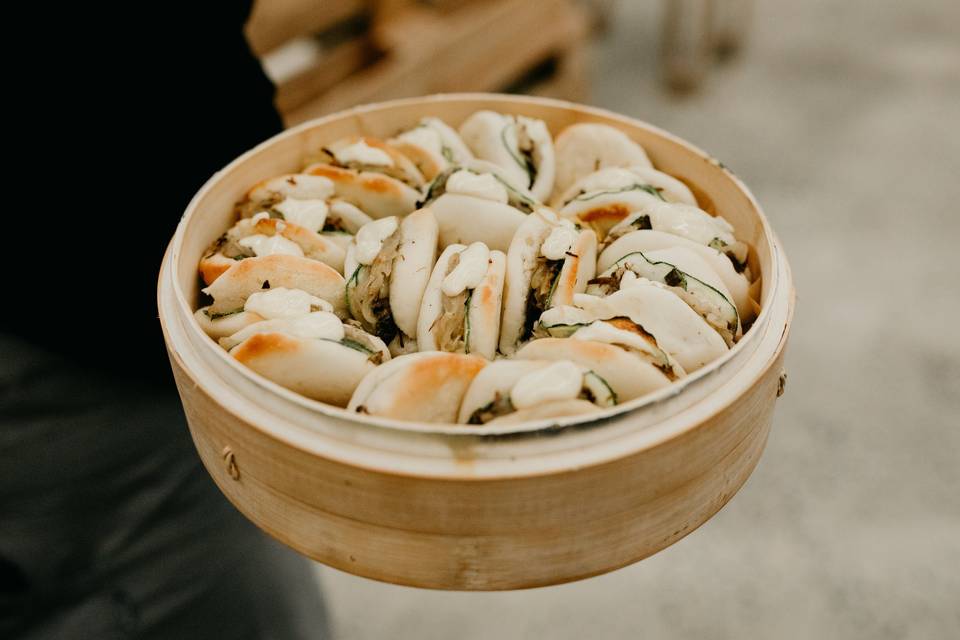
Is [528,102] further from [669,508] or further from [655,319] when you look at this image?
[669,508]

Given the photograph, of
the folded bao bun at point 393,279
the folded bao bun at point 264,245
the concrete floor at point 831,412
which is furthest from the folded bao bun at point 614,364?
the concrete floor at point 831,412

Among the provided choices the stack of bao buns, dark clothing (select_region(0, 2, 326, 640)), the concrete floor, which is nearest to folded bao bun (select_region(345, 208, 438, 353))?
the stack of bao buns

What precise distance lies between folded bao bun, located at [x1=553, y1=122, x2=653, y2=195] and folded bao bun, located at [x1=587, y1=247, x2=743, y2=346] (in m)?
0.17

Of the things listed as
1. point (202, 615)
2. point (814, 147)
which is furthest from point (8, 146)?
point (814, 147)

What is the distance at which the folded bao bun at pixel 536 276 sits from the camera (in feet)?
2.05

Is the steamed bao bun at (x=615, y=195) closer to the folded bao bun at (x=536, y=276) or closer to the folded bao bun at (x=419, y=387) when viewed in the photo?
the folded bao bun at (x=536, y=276)

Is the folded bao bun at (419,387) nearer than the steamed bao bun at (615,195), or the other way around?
the folded bao bun at (419,387)

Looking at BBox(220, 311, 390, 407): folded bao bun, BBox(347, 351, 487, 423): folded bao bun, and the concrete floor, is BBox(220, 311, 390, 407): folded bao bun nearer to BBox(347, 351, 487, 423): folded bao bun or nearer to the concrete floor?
BBox(347, 351, 487, 423): folded bao bun

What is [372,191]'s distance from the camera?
743mm

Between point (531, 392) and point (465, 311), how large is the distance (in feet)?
0.35

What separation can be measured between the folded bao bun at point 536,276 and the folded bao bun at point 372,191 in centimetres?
14

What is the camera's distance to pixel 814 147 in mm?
2465

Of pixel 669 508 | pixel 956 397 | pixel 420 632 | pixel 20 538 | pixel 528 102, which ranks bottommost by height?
pixel 956 397

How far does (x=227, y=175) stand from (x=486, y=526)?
411mm
